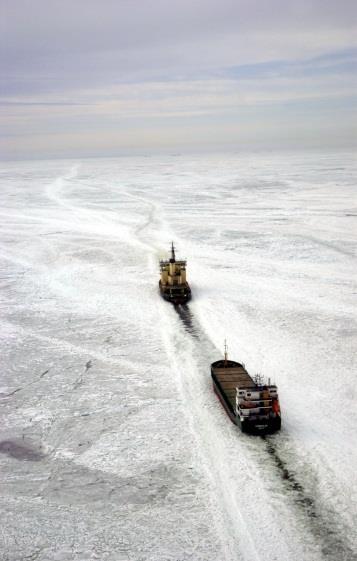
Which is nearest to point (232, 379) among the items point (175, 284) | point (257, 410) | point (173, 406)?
point (173, 406)

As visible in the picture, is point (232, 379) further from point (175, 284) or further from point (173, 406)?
point (175, 284)

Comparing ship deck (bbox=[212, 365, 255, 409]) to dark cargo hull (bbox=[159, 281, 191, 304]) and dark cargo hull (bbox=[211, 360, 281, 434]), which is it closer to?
dark cargo hull (bbox=[211, 360, 281, 434])

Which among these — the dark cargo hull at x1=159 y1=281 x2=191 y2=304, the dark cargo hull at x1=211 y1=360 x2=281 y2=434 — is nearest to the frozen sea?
the dark cargo hull at x1=211 y1=360 x2=281 y2=434

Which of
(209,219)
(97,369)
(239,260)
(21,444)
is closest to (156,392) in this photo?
(97,369)

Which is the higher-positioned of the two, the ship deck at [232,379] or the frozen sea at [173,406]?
the ship deck at [232,379]

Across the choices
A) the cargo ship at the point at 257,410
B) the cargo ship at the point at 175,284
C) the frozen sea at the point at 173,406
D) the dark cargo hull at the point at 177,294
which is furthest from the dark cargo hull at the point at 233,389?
the cargo ship at the point at 175,284

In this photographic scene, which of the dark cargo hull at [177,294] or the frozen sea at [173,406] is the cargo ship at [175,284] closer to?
the dark cargo hull at [177,294]

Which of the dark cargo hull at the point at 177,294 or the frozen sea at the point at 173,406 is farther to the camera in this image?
the dark cargo hull at the point at 177,294
